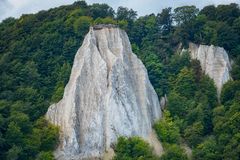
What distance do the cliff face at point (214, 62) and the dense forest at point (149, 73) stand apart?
0.97 m

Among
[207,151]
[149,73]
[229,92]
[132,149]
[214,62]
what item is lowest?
[207,151]

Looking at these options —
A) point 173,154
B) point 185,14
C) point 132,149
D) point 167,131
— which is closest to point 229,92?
point 167,131

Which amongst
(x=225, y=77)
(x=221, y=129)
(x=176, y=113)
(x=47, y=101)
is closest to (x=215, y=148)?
(x=221, y=129)

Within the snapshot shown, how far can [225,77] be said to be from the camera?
258ft

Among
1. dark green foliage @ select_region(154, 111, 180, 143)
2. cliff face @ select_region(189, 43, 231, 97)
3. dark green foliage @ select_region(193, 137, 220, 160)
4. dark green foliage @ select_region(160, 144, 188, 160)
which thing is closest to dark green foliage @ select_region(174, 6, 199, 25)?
cliff face @ select_region(189, 43, 231, 97)

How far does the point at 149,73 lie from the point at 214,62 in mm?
7230

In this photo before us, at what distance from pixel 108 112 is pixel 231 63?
758 inches

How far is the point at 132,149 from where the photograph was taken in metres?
66.2

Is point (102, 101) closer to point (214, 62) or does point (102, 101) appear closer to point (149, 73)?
point (149, 73)

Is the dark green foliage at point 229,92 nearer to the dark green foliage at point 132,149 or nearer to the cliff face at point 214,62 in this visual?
the cliff face at point 214,62

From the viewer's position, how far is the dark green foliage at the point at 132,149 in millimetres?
65625

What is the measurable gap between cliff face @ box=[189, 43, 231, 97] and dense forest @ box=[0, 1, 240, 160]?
97cm

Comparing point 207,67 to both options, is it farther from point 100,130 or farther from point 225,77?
point 100,130

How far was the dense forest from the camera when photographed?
66812 mm
